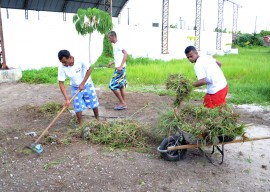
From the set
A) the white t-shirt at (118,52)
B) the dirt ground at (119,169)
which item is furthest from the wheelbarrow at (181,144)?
the white t-shirt at (118,52)

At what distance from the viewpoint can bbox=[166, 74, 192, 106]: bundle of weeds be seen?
13.2 ft

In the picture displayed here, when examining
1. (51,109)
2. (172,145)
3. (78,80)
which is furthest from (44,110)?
(172,145)

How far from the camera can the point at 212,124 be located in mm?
3619

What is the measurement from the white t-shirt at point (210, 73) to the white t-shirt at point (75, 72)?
5.87 feet

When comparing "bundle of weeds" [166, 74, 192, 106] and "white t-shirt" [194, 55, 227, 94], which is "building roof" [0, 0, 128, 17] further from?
"white t-shirt" [194, 55, 227, 94]

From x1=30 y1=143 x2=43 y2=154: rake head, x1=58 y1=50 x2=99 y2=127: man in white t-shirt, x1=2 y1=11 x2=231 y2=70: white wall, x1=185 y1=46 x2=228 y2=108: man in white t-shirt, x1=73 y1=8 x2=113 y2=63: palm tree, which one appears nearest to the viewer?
x1=30 y1=143 x2=43 y2=154: rake head

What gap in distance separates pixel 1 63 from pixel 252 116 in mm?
8216

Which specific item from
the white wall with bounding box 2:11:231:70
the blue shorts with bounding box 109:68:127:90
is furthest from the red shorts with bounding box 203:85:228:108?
the white wall with bounding box 2:11:231:70

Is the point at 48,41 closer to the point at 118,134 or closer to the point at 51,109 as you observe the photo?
the point at 51,109

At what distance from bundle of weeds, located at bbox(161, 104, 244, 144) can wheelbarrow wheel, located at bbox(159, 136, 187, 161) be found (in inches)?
7.6

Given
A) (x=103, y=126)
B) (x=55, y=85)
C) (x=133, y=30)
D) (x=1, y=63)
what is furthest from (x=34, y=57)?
(x=103, y=126)

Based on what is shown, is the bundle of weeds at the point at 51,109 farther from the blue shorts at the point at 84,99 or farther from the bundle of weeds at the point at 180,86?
the bundle of weeds at the point at 180,86

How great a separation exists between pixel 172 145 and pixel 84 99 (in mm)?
1826

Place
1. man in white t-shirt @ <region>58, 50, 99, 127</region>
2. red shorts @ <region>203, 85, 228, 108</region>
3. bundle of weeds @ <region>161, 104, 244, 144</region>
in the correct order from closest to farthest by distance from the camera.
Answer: bundle of weeds @ <region>161, 104, 244, 144</region> → red shorts @ <region>203, 85, 228, 108</region> → man in white t-shirt @ <region>58, 50, 99, 127</region>
